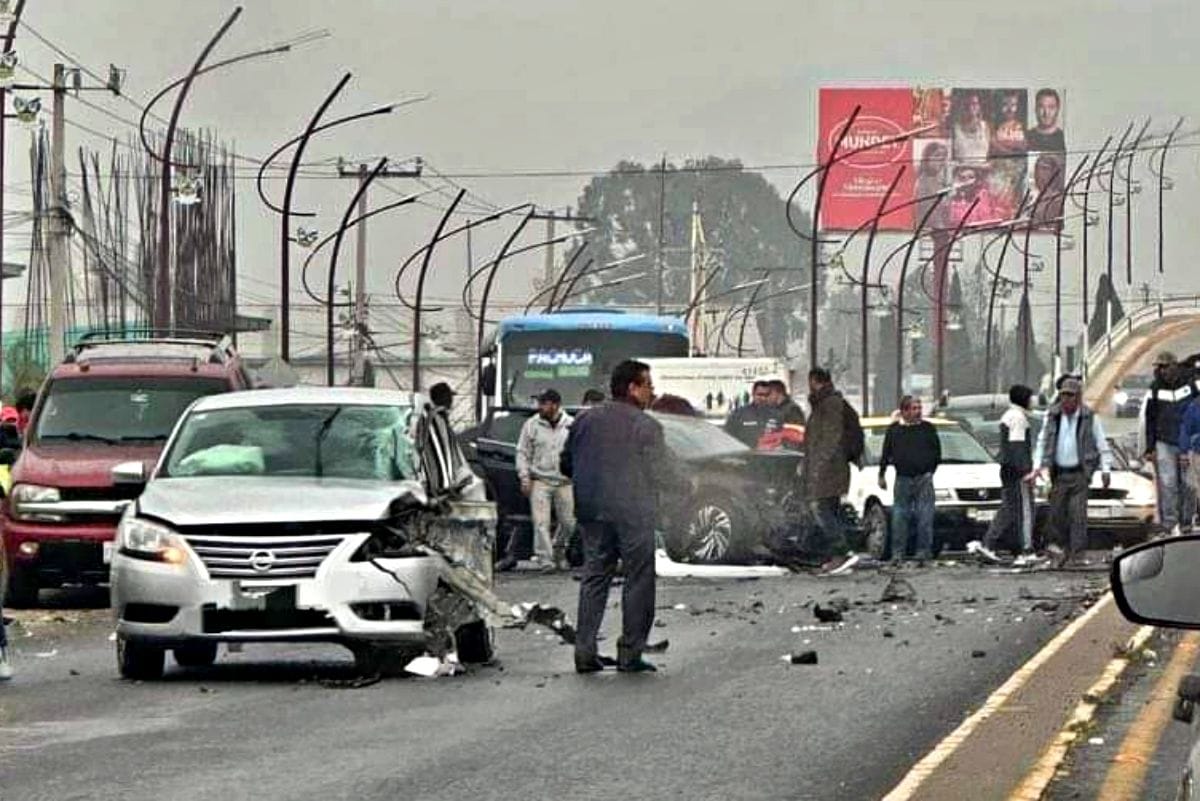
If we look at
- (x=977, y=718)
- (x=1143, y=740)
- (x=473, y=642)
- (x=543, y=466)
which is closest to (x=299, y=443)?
(x=473, y=642)

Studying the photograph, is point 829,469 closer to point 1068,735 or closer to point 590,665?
point 590,665

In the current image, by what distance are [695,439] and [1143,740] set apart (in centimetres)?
1452

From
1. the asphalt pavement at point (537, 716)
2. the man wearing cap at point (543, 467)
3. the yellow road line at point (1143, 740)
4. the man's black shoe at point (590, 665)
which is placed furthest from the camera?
the man wearing cap at point (543, 467)

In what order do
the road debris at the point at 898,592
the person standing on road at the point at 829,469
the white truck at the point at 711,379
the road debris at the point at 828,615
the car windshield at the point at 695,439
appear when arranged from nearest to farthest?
the road debris at the point at 828,615
the road debris at the point at 898,592
the car windshield at the point at 695,439
the person standing on road at the point at 829,469
the white truck at the point at 711,379

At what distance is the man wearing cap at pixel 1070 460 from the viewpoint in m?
25.4

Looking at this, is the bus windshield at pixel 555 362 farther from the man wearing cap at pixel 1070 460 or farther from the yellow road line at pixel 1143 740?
the yellow road line at pixel 1143 740

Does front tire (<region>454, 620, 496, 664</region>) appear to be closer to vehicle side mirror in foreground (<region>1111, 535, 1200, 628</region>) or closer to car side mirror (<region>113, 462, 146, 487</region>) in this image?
car side mirror (<region>113, 462, 146, 487</region>)

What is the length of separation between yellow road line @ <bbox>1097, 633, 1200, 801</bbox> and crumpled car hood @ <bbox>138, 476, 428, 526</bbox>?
4075 mm

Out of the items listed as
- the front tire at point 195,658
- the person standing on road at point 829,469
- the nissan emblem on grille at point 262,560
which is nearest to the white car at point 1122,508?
the person standing on road at point 829,469

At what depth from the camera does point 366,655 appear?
14594mm

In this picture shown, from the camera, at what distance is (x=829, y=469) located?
83.2 ft

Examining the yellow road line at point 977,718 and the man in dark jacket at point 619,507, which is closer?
the yellow road line at point 977,718

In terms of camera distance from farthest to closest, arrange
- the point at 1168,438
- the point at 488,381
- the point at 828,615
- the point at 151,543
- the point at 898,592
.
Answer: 1. the point at 488,381
2. the point at 1168,438
3. the point at 898,592
4. the point at 828,615
5. the point at 151,543

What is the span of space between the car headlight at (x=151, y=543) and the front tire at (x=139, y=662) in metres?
0.48
